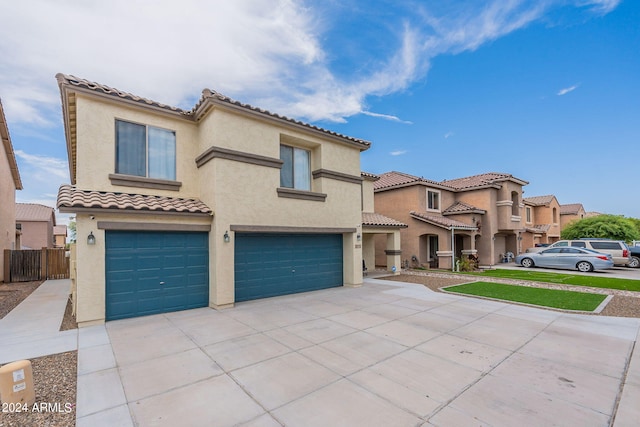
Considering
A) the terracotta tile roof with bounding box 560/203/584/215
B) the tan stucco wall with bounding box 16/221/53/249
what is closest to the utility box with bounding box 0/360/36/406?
the tan stucco wall with bounding box 16/221/53/249

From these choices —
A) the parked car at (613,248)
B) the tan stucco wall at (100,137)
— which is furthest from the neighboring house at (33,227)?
the parked car at (613,248)

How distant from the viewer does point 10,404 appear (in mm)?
3676

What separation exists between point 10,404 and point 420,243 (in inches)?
782

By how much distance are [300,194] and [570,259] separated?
753 inches

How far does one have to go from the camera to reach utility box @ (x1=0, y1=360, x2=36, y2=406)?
12.0 ft

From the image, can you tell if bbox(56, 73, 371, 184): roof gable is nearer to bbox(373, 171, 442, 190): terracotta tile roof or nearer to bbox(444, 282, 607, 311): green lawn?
bbox(444, 282, 607, 311): green lawn

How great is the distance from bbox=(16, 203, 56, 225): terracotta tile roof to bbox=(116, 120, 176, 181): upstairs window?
35994 millimetres

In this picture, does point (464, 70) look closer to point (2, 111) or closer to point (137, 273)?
point (137, 273)

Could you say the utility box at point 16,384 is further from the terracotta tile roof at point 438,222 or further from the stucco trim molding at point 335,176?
the terracotta tile roof at point 438,222

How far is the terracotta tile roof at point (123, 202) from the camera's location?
6.91 m

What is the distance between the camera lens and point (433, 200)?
21.9 metres

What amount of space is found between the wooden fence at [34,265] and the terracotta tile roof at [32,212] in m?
23.9

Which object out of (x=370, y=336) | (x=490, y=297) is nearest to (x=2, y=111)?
(x=370, y=336)

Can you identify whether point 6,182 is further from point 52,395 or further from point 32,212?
point 32,212
